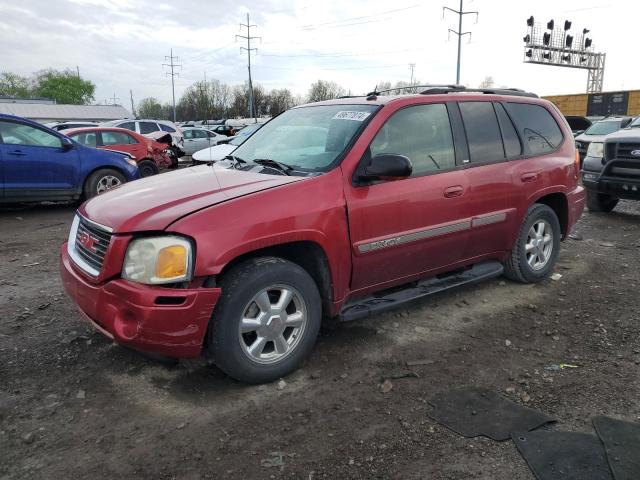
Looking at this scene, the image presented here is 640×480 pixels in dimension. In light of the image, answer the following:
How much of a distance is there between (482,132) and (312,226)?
1.98m

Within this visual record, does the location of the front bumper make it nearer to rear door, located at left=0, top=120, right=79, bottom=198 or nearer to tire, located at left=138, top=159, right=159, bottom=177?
rear door, located at left=0, top=120, right=79, bottom=198

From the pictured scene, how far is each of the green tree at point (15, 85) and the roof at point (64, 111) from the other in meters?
45.5

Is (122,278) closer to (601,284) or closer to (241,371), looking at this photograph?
(241,371)

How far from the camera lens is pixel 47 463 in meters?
2.49

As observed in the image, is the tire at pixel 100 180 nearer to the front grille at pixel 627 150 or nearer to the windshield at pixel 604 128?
the front grille at pixel 627 150

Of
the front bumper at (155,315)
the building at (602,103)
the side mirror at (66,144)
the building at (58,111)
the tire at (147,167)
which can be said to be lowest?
the front bumper at (155,315)

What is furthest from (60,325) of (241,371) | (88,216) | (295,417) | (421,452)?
(421,452)

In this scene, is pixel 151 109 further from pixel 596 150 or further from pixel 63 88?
pixel 596 150

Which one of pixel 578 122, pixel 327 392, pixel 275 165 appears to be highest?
pixel 578 122

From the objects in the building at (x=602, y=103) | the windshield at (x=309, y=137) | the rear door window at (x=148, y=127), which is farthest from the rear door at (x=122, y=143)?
the building at (x=602, y=103)

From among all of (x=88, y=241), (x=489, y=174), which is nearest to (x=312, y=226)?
(x=88, y=241)

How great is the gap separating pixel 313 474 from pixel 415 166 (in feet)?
7.44

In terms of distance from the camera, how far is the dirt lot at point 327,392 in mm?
2508

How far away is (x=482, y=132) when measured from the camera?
14.1 ft
